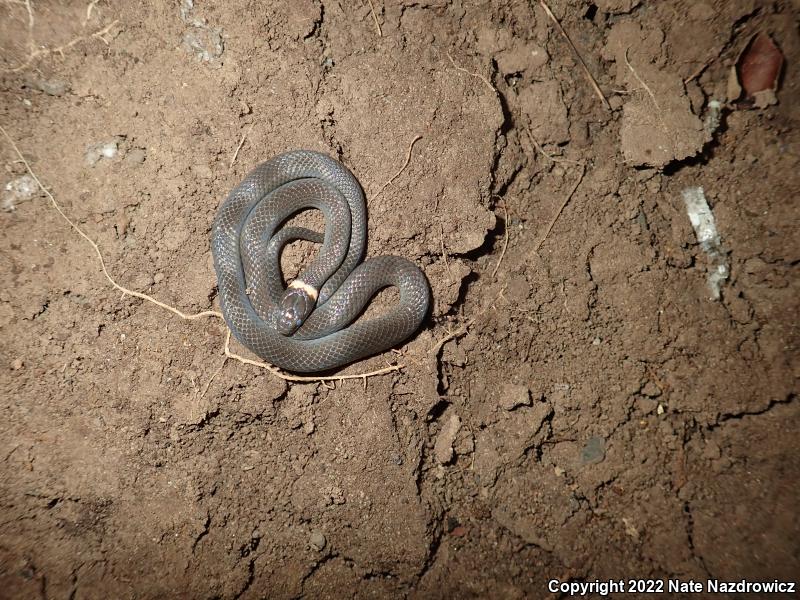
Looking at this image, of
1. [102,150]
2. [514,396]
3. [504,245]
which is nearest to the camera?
[102,150]

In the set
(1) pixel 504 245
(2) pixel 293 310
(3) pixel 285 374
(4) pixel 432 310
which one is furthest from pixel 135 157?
(1) pixel 504 245

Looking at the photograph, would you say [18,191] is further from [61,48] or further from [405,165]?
[405,165]

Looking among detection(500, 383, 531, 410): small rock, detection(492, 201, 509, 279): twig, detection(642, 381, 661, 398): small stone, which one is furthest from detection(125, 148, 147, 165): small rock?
detection(642, 381, 661, 398): small stone

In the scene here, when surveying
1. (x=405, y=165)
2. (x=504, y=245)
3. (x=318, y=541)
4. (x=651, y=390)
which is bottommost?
(x=318, y=541)

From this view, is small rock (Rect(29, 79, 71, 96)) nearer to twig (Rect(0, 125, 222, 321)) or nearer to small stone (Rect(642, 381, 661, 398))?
twig (Rect(0, 125, 222, 321))

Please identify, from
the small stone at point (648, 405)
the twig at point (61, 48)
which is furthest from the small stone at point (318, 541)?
the twig at point (61, 48)
